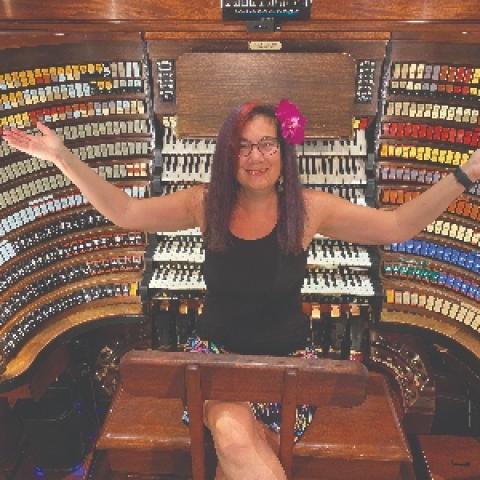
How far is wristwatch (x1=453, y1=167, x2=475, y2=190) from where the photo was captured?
2.60 metres

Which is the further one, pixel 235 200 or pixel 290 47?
pixel 290 47

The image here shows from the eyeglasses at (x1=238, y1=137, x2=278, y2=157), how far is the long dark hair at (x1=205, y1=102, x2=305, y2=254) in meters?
0.05

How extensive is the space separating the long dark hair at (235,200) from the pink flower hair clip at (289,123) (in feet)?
0.08

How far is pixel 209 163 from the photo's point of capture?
448 centimetres

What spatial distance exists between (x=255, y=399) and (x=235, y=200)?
3.18 ft

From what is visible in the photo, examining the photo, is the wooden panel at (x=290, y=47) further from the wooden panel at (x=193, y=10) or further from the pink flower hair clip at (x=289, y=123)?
the pink flower hair clip at (x=289, y=123)

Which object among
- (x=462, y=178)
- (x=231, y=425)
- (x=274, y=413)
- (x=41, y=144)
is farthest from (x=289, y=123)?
(x=274, y=413)

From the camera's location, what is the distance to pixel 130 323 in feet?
15.5

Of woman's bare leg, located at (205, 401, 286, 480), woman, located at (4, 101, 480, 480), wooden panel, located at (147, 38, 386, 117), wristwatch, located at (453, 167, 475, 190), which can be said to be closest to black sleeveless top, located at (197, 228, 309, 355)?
woman, located at (4, 101, 480, 480)

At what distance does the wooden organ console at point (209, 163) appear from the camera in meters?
3.97

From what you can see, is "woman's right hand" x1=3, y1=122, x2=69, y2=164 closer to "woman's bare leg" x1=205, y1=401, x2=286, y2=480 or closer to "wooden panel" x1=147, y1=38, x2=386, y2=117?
"woman's bare leg" x1=205, y1=401, x2=286, y2=480

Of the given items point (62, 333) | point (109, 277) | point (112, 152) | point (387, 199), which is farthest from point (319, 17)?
point (62, 333)

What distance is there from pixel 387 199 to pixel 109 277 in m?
2.23

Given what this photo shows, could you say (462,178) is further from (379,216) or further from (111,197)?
(111,197)
